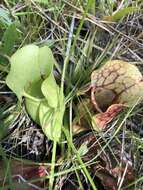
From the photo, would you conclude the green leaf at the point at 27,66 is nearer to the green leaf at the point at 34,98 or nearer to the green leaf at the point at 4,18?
the green leaf at the point at 34,98

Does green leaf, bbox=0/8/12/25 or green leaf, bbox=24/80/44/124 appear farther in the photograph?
green leaf, bbox=0/8/12/25

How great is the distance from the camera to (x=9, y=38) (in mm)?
1040

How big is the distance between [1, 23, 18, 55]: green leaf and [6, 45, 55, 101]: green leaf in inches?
5.8

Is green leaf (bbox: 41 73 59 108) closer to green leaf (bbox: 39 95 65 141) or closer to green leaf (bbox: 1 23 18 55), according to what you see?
green leaf (bbox: 39 95 65 141)

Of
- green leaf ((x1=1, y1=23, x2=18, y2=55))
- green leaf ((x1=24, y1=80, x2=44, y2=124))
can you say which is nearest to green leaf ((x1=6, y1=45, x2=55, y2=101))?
green leaf ((x1=24, y1=80, x2=44, y2=124))

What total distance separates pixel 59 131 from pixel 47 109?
0.06 metres

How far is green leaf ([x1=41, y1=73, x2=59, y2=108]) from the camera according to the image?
876 mm

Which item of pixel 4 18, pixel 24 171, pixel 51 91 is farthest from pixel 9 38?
pixel 24 171

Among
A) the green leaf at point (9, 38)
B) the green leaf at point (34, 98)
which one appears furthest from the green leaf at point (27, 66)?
the green leaf at point (9, 38)

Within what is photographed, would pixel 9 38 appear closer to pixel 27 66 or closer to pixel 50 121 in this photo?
pixel 27 66

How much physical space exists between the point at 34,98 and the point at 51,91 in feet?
0.24

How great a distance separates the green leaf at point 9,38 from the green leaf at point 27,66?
0.49 feet

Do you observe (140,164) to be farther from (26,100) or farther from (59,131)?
(26,100)

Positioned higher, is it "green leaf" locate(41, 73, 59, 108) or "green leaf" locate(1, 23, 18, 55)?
"green leaf" locate(1, 23, 18, 55)
